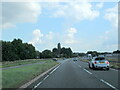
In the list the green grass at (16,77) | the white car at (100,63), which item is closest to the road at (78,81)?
the green grass at (16,77)

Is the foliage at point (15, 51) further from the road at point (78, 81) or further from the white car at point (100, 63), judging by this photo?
the road at point (78, 81)

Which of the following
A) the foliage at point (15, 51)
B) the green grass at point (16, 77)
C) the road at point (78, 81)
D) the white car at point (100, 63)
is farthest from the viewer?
the foliage at point (15, 51)

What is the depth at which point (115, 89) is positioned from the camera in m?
13.0

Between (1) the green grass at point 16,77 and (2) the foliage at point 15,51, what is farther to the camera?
(2) the foliage at point 15,51

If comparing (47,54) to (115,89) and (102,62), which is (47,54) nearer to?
(102,62)

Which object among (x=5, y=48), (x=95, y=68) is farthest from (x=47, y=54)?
(x=95, y=68)

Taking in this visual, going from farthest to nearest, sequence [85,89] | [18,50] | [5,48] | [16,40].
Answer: [16,40], [18,50], [5,48], [85,89]

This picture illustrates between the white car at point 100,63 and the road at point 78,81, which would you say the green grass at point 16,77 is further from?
the white car at point 100,63

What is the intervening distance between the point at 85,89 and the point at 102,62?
61.3ft

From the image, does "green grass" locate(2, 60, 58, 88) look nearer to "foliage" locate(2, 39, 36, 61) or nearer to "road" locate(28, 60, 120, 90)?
"road" locate(28, 60, 120, 90)

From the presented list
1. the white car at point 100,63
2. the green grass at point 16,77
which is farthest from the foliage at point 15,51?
the green grass at point 16,77

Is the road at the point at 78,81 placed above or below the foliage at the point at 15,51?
below

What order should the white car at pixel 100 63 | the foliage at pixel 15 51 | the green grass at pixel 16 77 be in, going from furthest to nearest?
the foliage at pixel 15 51
the white car at pixel 100 63
the green grass at pixel 16 77

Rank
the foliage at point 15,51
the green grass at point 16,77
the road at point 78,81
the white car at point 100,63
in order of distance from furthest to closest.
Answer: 1. the foliage at point 15,51
2. the white car at point 100,63
3. the road at point 78,81
4. the green grass at point 16,77
